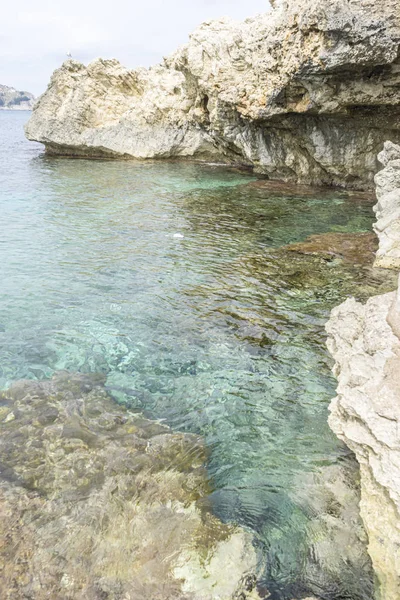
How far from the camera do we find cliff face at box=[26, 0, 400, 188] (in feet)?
42.8

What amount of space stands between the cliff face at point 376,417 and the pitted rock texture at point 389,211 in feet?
18.5

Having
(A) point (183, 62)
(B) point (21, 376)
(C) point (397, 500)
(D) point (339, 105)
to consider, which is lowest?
(B) point (21, 376)

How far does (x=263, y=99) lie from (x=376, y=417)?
16.3 meters

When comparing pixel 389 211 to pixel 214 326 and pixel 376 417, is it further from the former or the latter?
pixel 376 417

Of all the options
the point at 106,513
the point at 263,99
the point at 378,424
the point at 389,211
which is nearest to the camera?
the point at 378,424

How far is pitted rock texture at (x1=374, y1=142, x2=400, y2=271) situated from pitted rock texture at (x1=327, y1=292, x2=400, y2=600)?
19.9 ft

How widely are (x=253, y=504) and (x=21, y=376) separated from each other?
4002mm

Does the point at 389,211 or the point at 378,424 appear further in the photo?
the point at 389,211

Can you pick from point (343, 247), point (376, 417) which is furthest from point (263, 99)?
point (376, 417)

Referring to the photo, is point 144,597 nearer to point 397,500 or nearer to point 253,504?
point 253,504

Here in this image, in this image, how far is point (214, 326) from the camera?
7.95m

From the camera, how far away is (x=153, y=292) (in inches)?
372

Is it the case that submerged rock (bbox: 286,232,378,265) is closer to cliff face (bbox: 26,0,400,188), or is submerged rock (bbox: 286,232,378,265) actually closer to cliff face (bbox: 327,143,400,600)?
cliff face (bbox: 26,0,400,188)

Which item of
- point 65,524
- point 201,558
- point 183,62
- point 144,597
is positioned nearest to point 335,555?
point 201,558
